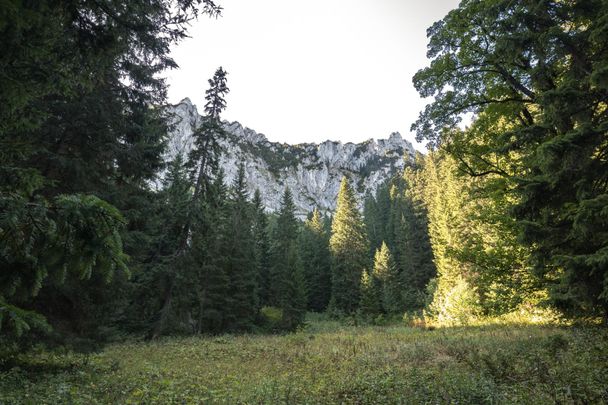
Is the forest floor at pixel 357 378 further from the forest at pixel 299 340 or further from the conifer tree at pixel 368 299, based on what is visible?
the conifer tree at pixel 368 299

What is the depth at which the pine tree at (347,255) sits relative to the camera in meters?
47.9

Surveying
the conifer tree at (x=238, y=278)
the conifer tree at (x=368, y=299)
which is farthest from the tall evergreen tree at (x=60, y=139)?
the conifer tree at (x=368, y=299)

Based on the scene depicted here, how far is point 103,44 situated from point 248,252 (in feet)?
104

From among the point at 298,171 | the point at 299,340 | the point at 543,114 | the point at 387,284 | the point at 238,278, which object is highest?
the point at 298,171

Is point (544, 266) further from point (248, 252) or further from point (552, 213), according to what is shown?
point (248, 252)

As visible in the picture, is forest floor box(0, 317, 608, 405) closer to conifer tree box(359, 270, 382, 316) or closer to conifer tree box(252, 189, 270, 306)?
conifer tree box(359, 270, 382, 316)

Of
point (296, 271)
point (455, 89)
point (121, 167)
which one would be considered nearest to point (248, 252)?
point (296, 271)

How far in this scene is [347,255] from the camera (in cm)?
4919

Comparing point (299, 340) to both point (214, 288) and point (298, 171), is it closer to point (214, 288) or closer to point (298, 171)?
point (214, 288)

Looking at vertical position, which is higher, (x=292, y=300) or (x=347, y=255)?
(x=347, y=255)

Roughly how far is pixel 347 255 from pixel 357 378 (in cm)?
4111

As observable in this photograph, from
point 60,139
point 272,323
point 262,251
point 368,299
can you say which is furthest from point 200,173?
point 262,251

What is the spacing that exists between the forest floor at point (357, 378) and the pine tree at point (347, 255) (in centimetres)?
3643

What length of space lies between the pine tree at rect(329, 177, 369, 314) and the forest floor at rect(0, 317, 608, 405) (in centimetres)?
3643
